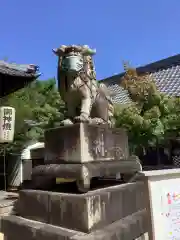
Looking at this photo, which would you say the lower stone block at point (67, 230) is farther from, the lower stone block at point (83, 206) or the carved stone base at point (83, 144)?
the carved stone base at point (83, 144)

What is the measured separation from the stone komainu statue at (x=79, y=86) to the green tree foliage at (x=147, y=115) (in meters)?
4.09

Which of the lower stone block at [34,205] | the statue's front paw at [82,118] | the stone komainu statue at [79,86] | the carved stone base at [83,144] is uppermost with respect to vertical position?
the stone komainu statue at [79,86]

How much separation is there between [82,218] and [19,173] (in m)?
11.3

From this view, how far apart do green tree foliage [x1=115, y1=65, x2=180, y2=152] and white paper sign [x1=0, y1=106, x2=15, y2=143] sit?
14.3ft

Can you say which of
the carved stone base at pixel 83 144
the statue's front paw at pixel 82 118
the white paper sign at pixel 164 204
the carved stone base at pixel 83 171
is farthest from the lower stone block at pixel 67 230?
the statue's front paw at pixel 82 118

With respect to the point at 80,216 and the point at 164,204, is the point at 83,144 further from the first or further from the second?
the point at 164,204

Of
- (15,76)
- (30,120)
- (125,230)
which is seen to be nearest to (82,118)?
(125,230)

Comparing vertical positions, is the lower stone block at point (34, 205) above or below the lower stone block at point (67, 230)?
above

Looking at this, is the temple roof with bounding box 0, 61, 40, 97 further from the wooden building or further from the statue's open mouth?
the statue's open mouth

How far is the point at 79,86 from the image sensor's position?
11.5ft

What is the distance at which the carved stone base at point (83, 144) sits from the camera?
315 centimetres

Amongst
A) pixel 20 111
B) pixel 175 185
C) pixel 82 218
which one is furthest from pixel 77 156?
pixel 20 111

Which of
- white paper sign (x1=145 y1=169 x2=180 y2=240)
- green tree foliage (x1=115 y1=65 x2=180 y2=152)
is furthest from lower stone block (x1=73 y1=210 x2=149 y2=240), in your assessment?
green tree foliage (x1=115 y1=65 x2=180 y2=152)

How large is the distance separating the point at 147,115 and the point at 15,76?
610 centimetres
